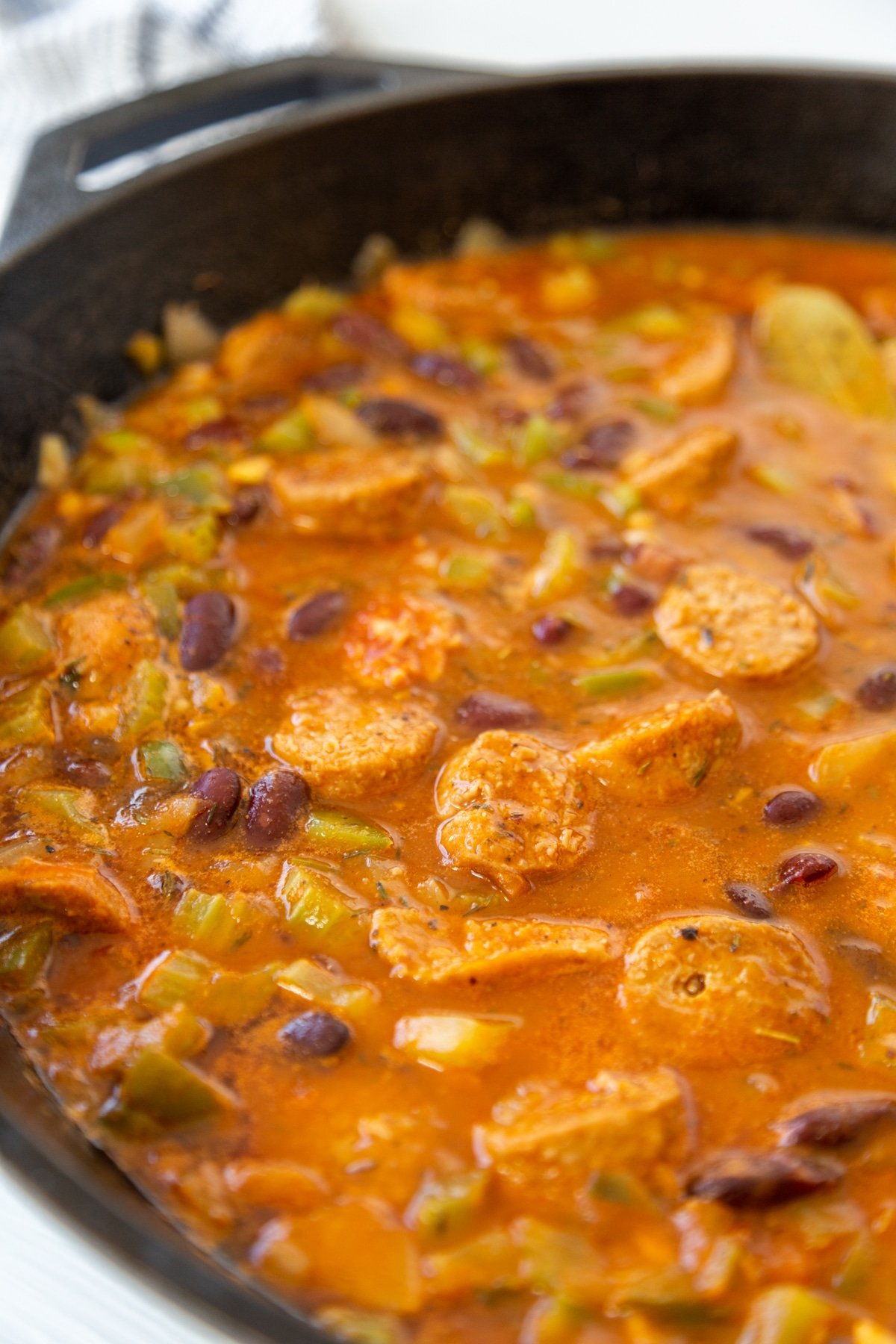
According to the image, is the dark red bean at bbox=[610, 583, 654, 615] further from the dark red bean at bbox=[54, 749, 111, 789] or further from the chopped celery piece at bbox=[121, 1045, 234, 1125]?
the chopped celery piece at bbox=[121, 1045, 234, 1125]

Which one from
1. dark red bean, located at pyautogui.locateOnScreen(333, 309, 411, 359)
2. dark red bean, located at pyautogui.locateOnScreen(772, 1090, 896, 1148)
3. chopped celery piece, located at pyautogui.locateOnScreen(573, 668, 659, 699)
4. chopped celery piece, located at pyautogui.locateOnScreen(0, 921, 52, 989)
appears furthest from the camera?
dark red bean, located at pyautogui.locateOnScreen(333, 309, 411, 359)

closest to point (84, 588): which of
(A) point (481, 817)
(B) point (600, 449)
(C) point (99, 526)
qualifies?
(C) point (99, 526)

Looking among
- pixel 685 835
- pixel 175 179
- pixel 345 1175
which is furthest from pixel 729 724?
pixel 175 179


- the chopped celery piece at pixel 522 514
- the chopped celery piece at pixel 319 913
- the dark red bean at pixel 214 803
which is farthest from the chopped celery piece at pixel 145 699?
the chopped celery piece at pixel 522 514

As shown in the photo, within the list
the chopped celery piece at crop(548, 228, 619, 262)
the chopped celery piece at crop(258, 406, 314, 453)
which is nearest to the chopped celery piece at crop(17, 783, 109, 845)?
the chopped celery piece at crop(258, 406, 314, 453)

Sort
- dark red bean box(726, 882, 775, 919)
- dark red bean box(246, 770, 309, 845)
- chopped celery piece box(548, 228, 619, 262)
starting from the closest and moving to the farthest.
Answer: dark red bean box(726, 882, 775, 919) < dark red bean box(246, 770, 309, 845) < chopped celery piece box(548, 228, 619, 262)

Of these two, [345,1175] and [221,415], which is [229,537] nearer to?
[221,415]
